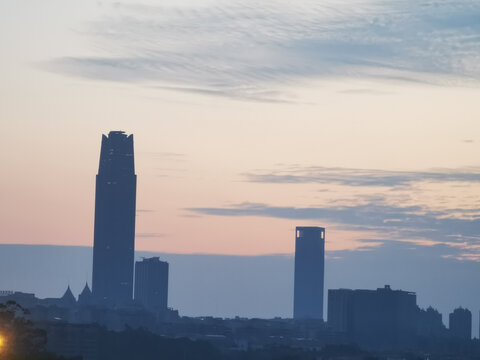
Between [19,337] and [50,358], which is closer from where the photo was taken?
[50,358]

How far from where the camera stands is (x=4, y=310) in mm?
135250

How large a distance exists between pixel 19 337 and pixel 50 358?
14.1 meters

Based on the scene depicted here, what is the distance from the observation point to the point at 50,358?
361ft

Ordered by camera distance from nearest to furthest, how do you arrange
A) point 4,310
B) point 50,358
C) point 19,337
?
point 50,358, point 19,337, point 4,310

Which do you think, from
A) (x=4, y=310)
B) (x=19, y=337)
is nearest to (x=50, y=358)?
(x=19, y=337)

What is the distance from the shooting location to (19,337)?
123750mm

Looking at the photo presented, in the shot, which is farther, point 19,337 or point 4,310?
point 4,310

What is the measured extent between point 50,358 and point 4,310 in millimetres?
25939

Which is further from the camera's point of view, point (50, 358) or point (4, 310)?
point (4, 310)

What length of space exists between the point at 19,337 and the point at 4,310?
11846 millimetres

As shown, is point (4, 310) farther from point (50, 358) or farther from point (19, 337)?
point (50, 358)

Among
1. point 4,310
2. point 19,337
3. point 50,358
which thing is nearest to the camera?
point 50,358
